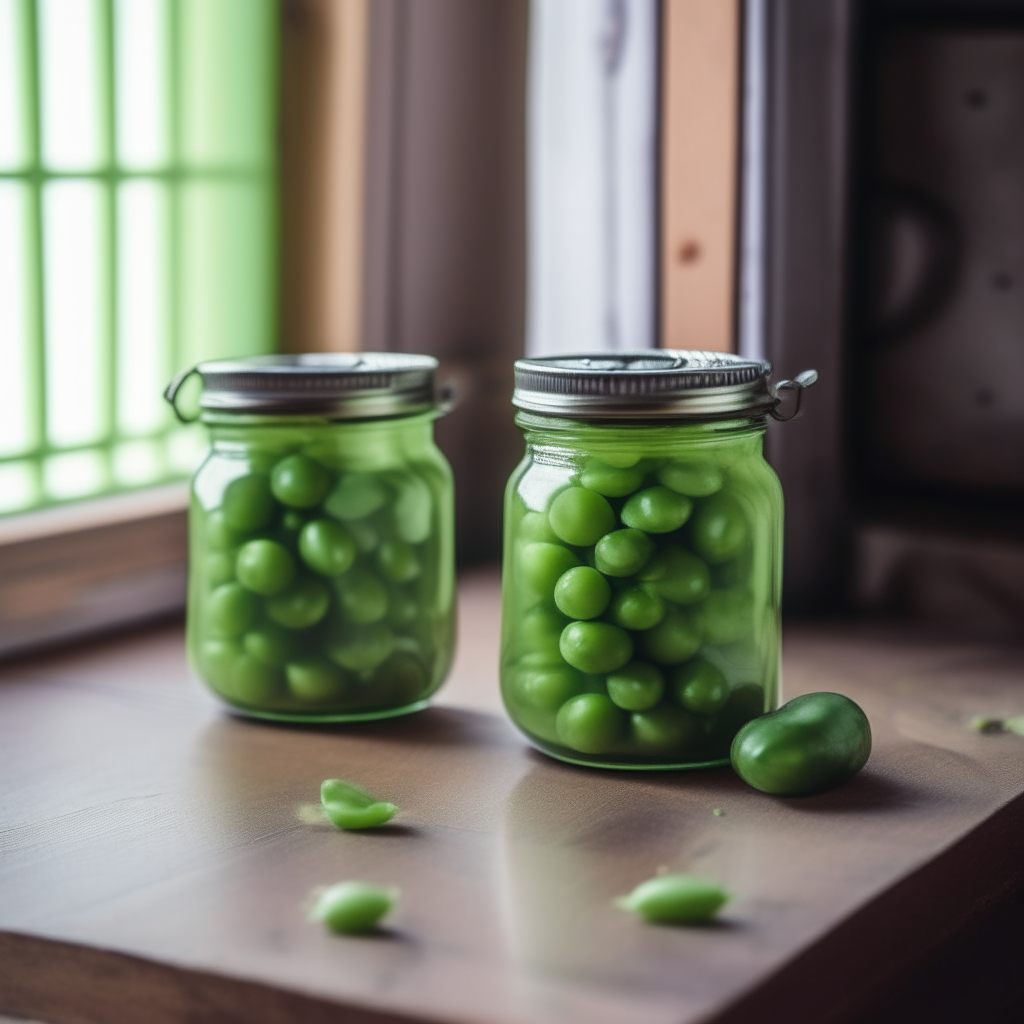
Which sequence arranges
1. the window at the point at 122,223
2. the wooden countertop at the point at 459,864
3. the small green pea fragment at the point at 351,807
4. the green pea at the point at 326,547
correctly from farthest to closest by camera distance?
1. the window at the point at 122,223
2. the green pea at the point at 326,547
3. the small green pea fragment at the point at 351,807
4. the wooden countertop at the point at 459,864

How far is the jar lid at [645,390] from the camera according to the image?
0.85 m

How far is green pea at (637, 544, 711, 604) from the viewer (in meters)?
0.85

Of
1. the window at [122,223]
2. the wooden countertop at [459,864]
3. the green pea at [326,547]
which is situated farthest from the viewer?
the window at [122,223]

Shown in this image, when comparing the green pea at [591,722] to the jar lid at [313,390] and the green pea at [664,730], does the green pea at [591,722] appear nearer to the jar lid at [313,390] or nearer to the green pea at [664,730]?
the green pea at [664,730]

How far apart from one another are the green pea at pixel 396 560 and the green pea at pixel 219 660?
104 mm

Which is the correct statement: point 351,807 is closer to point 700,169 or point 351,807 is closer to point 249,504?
point 249,504

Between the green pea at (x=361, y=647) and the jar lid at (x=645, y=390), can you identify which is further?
the green pea at (x=361, y=647)

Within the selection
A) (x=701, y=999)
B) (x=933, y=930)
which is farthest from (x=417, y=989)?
(x=933, y=930)

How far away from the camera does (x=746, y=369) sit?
884mm

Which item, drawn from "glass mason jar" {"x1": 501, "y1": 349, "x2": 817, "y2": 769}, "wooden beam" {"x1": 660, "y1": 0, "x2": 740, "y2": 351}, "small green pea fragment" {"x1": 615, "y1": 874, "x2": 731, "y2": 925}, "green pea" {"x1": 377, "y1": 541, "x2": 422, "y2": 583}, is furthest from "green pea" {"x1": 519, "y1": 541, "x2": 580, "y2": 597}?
"wooden beam" {"x1": 660, "y1": 0, "x2": 740, "y2": 351}

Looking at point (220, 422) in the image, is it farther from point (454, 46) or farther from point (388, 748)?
point (454, 46)

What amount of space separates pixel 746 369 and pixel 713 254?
0.45 m

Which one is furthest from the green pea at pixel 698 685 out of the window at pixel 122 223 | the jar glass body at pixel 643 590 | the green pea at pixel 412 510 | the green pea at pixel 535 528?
the window at pixel 122 223

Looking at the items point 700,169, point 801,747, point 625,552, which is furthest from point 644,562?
point 700,169
